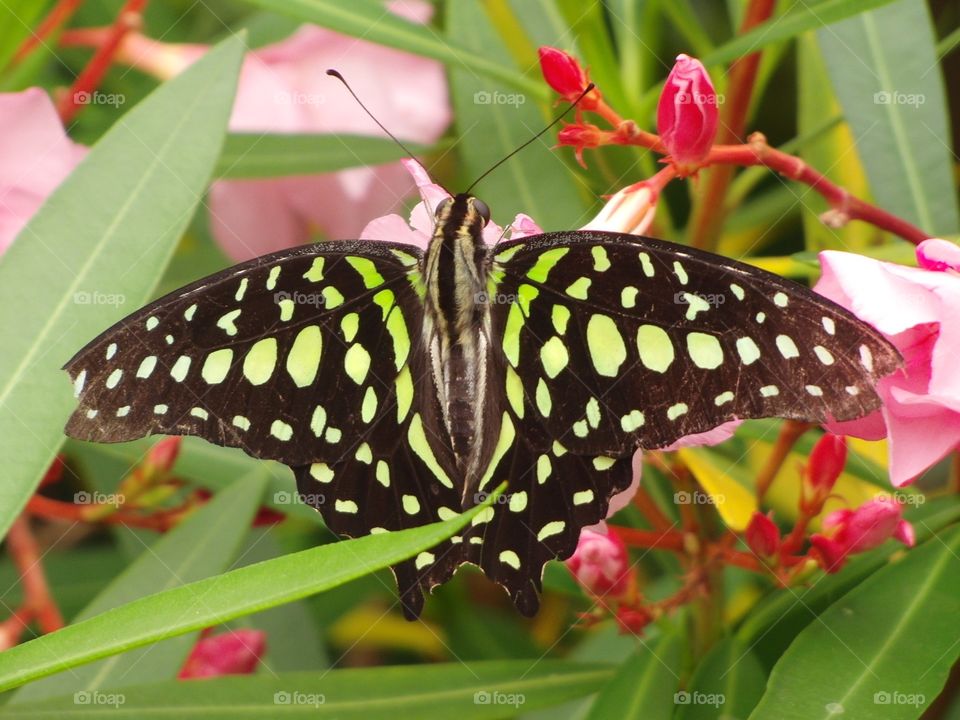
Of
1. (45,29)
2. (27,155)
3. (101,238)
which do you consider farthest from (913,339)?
(45,29)

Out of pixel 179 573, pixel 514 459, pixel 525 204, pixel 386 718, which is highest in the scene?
pixel 525 204

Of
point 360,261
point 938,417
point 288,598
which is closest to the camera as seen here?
point 288,598

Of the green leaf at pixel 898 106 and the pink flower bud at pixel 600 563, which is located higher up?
the green leaf at pixel 898 106

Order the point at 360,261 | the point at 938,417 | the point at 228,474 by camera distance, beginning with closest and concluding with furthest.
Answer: the point at 938,417 < the point at 360,261 < the point at 228,474

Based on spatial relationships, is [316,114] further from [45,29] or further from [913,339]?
[913,339]

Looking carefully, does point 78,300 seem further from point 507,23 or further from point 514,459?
point 507,23

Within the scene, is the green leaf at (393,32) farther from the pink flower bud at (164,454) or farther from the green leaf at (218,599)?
the green leaf at (218,599)

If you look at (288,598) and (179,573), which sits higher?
(288,598)

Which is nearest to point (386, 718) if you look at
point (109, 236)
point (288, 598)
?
point (288, 598)

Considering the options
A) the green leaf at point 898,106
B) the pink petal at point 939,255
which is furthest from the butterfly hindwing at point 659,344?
the green leaf at point 898,106
